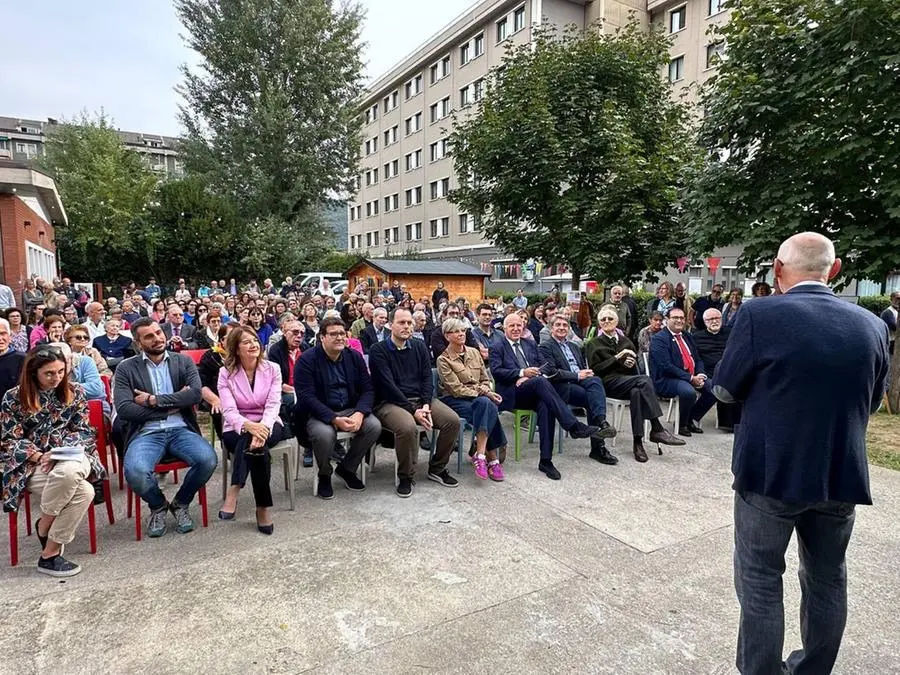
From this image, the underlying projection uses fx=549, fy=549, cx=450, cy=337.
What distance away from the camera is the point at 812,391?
194 centimetres

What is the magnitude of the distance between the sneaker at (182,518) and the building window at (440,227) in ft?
124

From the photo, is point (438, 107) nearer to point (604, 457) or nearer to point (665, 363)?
point (665, 363)

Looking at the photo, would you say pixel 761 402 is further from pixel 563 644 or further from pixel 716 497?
pixel 716 497

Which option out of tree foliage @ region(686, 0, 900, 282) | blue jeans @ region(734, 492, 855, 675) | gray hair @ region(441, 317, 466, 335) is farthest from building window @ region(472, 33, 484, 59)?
blue jeans @ region(734, 492, 855, 675)

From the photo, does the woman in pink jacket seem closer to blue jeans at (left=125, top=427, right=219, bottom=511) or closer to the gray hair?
blue jeans at (left=125, top=427, right=219, bottom=511)

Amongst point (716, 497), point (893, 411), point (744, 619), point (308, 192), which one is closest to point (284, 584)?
point (744, 619)

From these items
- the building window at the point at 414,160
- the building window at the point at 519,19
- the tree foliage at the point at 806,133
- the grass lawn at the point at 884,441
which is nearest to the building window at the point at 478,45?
the building window at the point at 519,19

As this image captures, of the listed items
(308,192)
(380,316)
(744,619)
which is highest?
(308,192)

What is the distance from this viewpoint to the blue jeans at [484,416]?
4.98m

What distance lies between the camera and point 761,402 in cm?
204

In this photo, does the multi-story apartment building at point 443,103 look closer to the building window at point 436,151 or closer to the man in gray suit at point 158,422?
the building window at point 436,151

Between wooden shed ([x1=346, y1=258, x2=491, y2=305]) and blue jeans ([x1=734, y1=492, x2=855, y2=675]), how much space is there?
19040 mm

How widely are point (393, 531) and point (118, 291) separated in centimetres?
2889

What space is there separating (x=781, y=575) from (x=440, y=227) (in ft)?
134
